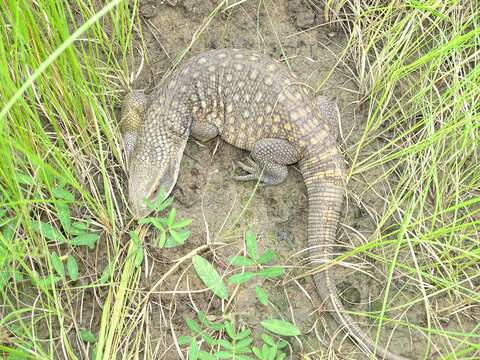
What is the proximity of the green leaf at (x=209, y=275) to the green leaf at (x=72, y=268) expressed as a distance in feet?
2.25

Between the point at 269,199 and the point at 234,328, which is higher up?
the point at 269,199

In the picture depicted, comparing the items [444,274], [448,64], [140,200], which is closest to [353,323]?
[444,274]

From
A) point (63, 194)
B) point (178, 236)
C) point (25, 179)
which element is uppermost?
point (25, 179)

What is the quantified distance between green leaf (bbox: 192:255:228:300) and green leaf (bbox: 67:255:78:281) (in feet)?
2.25

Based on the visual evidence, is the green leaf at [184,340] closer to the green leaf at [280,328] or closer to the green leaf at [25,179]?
the green leaf at [280,328]

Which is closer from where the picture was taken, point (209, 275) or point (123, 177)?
point (209, 275)

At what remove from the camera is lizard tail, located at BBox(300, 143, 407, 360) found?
10.7 ft

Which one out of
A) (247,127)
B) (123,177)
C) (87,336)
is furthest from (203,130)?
(87,336)

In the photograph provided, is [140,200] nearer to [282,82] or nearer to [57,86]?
[57,86]

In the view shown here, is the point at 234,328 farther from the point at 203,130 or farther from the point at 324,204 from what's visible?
the point at 203,130

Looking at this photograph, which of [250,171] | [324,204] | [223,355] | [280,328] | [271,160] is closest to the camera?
[223,355]

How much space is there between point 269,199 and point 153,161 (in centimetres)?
84

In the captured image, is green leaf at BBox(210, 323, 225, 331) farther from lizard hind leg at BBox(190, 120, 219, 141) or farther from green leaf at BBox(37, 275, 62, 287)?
lizard hind leg at BBox(190, 120, 219, 141)

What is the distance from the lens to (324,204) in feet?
11.2
